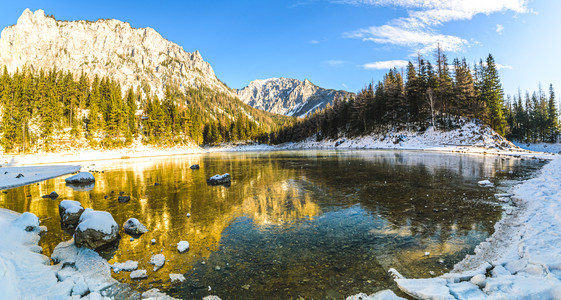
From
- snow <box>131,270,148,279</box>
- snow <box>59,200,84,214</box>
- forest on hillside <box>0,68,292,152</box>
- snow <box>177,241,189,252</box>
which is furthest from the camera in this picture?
forest on hillside <box>0,68,292,152</box>

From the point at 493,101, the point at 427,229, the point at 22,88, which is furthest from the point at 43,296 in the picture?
the point at 22,88

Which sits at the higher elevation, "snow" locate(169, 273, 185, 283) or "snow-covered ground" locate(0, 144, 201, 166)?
"snow-covered ground" locate(0, 144, 201, 166)

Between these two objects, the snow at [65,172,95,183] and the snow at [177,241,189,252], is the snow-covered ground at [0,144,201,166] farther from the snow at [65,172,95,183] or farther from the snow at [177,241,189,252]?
the snow at [177,241,189,252]

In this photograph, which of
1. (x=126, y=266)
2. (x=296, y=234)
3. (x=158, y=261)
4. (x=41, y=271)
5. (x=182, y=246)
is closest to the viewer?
(x=41, y=271)

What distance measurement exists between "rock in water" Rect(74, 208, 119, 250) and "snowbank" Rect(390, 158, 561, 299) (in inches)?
371

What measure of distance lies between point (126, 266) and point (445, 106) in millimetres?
76651

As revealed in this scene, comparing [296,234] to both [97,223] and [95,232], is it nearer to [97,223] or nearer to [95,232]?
[95,232]

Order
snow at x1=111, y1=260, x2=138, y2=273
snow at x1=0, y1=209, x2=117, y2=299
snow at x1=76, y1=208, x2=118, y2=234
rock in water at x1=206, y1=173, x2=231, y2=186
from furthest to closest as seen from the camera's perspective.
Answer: rock in water at x1=206, y1=173, x2=231, y2=186 < snow at x1=76, y1=208, x2=118, y2=234 < snow at x1=111, y1=260, x2=138, y2=273 < snow at x1=0, y1=209, x2=117, y2=299

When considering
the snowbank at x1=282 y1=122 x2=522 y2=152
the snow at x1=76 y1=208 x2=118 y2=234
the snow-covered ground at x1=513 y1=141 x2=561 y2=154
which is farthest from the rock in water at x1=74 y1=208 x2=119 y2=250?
the snow-covered ground at x1=513 y1=141 x2=561 y2=154

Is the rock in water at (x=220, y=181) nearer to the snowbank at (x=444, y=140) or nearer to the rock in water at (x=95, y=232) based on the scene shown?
the rock in water at (x=95, y=232)

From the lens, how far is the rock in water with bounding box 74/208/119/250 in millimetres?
7863

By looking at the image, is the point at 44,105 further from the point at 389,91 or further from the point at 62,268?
the point at 389,91

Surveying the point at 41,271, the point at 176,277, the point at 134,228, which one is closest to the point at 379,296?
the point at 176,277

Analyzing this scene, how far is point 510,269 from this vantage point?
16.9ft
